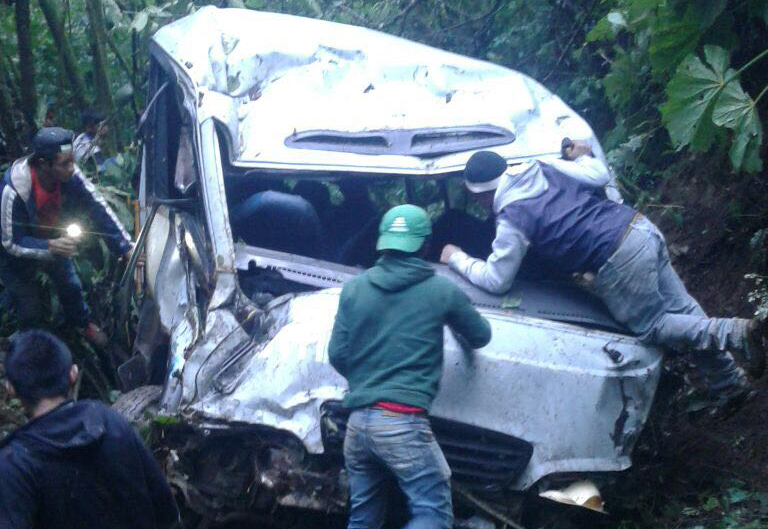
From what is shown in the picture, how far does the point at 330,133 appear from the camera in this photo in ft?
14.7

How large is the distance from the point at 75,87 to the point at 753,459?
19.6ft

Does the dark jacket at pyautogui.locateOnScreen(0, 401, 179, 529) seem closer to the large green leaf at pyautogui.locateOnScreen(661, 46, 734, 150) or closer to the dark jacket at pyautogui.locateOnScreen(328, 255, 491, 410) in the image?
the dark jacket at pyautogui.locateOnScreen(328, 255, 491, 410)

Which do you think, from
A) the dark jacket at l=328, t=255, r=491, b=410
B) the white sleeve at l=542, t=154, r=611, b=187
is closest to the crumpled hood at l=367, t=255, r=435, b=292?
the dark jacket at l=328, t=255, r=491, b=410

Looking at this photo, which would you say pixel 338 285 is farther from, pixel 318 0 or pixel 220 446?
pixel 318 0

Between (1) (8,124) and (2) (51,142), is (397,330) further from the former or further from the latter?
(1) (8,124)

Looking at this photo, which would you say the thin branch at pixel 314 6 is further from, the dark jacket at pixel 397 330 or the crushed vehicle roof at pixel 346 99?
the dark jacket at pixel 397 330

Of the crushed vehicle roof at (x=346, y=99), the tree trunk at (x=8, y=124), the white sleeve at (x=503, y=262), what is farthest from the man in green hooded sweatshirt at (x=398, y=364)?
the tree trunk at (x=8, y=124)

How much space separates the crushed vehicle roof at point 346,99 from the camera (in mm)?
→ 4391

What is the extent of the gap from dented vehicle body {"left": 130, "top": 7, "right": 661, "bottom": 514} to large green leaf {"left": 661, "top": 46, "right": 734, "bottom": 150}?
1.55 ft

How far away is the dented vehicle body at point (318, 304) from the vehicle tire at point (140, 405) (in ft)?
1.06

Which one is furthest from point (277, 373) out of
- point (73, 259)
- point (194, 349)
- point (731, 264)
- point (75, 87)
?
point (75, 87)

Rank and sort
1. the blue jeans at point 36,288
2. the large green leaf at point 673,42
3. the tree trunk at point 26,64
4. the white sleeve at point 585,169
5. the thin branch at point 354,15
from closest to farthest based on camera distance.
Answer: the white sleeve at point 585,169, the large green leaf at point 673,42, the blue jeans at point 36,288, the tree trunk at point 26,64, the thin branch at point 354,15

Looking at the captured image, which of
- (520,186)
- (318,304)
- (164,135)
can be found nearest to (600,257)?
(520,186)

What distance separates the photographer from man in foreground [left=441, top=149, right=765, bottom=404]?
4.03 meters
